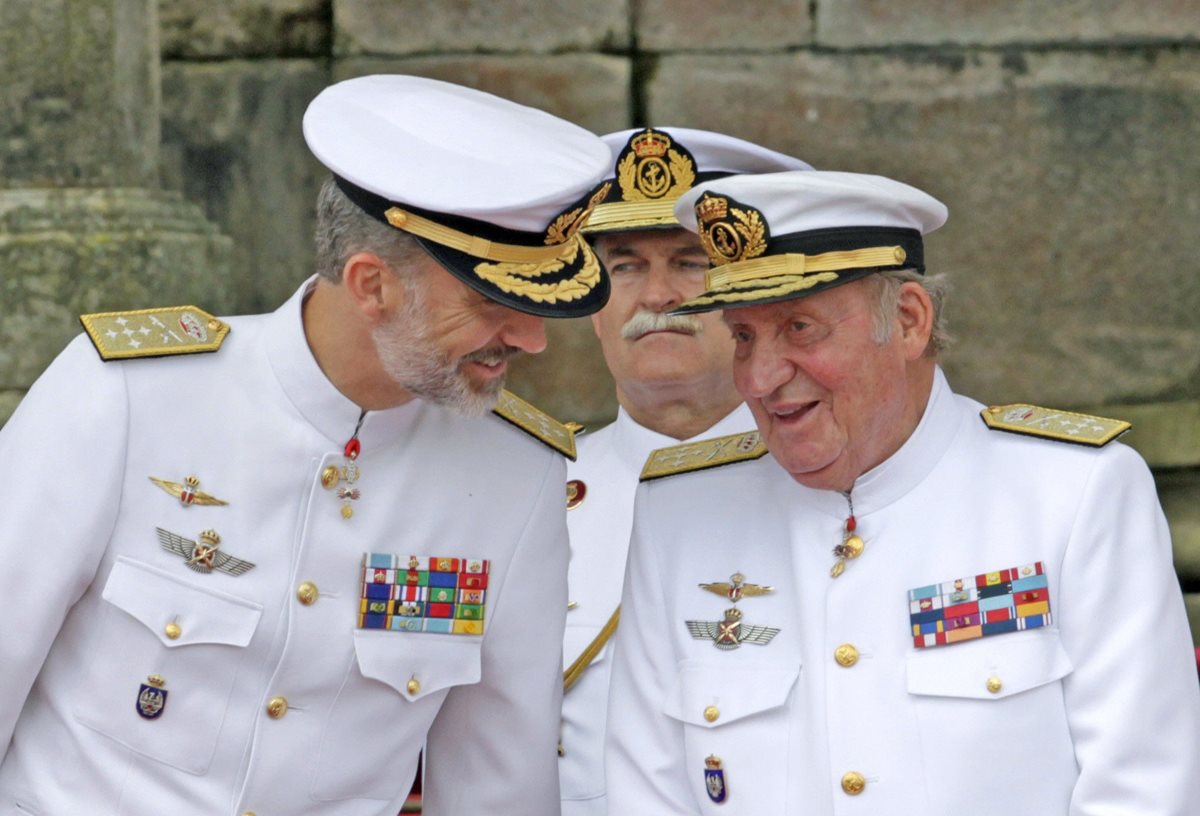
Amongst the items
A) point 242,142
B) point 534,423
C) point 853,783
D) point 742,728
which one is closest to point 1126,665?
point 853,783

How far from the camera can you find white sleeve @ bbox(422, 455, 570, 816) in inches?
122

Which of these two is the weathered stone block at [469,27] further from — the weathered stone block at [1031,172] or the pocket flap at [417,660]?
the pocket flap at [417,660]

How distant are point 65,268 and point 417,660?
1876mm

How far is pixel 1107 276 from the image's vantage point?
5.18m

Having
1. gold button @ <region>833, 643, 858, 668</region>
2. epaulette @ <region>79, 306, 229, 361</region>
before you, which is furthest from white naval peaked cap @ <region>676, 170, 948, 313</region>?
epaulette @ <region>79, 306, 229, 361</region>

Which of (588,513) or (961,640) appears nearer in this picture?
(961,640)

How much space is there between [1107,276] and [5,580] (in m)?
3.39

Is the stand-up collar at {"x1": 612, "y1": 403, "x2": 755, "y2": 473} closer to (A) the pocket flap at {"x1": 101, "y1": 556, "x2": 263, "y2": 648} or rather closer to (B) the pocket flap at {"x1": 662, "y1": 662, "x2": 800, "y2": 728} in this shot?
(B) the pocket flap at {"x1": 662, "y1": 662, "x2": 800, "y2": 728}

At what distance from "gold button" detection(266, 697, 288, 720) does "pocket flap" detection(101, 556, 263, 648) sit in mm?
104

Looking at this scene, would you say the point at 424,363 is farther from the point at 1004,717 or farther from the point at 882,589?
the point at 1004,717

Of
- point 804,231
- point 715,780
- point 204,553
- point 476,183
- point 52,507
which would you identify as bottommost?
point 715,780

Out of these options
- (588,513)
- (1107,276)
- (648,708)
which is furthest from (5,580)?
(1107,276)

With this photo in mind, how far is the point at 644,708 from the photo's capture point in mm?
3035

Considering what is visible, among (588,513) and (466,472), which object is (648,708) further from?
(588,513)
